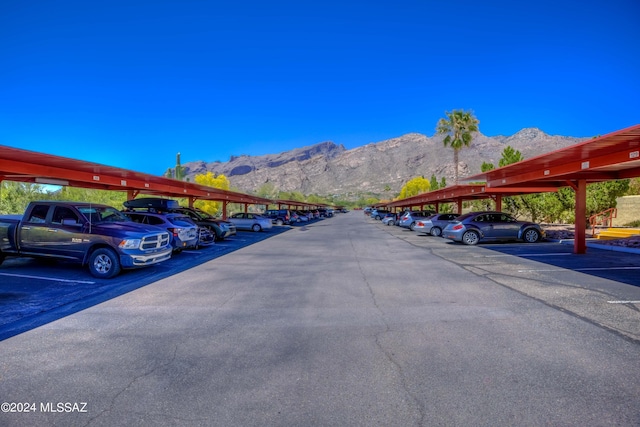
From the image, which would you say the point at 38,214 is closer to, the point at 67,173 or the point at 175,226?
the point at 175,226

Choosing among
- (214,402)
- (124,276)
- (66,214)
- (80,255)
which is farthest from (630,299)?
(66,214)

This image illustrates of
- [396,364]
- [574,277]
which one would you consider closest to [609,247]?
[574,277]

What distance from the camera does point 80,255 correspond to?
9.66m

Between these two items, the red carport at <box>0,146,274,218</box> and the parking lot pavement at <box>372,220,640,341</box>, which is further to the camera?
the red carport at <box>0,146,274,218</box>

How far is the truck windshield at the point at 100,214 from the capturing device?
10.2 meters

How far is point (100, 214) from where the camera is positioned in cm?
1070

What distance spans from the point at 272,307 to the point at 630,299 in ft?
21.9

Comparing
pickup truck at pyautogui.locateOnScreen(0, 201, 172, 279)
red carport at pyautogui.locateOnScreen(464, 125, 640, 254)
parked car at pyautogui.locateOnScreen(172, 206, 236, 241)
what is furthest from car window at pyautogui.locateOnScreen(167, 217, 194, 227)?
red carport at pyautogui.locateOnScreen(464, 125, 640, 254)

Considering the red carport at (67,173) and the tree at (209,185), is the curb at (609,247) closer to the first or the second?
the red carport at (67,173)

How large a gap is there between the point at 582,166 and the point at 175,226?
14764 millimetres

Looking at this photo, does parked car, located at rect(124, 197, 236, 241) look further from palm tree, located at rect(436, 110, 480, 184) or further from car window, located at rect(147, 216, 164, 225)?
palm tree, located at rect(436, 110, 480, 184)

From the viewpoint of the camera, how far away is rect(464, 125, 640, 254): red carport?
1009 cm

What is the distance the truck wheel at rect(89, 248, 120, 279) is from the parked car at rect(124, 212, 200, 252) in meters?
4.31

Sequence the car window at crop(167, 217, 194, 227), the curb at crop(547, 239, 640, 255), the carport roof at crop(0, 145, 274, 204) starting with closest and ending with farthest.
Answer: the carport roof at crop(0, 145, 274, 204)
the curb at crop(547, 239, 640, 255)
the car window at crop(167, 217, 194, 227)
